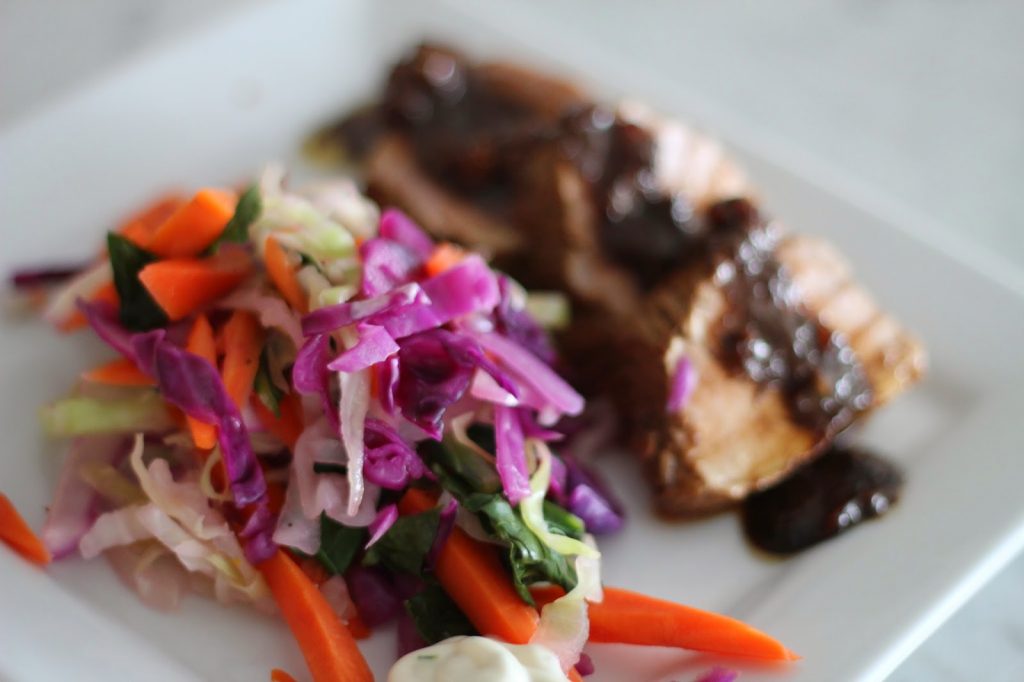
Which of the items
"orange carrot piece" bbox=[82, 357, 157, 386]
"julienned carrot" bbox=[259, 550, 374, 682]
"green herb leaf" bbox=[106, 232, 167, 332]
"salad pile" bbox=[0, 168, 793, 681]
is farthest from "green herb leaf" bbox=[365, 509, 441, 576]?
"green herb leaf" bbox=[106, 232, 167, 332]

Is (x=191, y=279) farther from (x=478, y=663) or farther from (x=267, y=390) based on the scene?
(x=478, y=663)

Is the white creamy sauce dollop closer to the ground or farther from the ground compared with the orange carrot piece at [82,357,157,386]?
farther from the ground

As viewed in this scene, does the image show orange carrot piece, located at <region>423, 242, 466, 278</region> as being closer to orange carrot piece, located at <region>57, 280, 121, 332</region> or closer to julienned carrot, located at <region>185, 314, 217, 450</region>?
julienned carrot, located at <region>185, 314, 217, 450</region>

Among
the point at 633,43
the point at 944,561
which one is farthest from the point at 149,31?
the point at 944,561

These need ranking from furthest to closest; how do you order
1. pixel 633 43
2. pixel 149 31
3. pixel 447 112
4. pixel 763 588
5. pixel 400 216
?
1. pixel 633 43
2. pixel 149 31
3. pixel 447 112
4. pixel 400 216
5. pixel 763 588

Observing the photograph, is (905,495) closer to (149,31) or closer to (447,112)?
(447,112)

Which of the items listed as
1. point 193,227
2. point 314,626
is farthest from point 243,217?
point 314,626

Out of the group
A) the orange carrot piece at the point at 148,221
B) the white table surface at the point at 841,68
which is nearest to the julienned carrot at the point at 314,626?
the orange carrot piece at the point at 148,221

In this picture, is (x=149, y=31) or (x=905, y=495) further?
(x=149, y=31)
